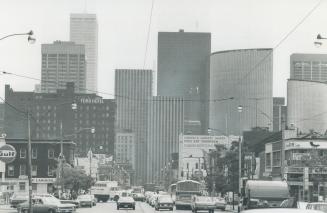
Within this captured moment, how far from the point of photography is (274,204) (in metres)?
36.2

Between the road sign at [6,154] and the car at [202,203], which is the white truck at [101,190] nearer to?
the car at [202,203]

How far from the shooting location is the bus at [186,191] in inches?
2729

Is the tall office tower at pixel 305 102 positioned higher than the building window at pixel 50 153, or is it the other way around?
the tall office tower at pixel 305 102

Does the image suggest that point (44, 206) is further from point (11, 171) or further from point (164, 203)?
point (11, 171)

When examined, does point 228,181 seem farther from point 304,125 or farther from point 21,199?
point 304,125

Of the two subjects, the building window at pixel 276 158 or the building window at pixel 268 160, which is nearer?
the building window at pixel 276 158

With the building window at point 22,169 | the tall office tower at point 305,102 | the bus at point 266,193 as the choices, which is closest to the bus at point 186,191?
the bus at point 266,193

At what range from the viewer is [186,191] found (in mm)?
69562

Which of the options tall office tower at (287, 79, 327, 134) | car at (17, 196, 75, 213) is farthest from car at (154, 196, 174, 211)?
tall office tower at (287, 79, 327, 134)

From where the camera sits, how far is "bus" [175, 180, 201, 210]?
6931 centimetres

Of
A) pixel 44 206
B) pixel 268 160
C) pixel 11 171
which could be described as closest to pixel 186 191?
pixel 44 206

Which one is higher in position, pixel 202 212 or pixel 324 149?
pixel 324 149

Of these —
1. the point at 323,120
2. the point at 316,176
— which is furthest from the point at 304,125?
the point at 316,176

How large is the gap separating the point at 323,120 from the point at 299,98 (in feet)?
59.8
